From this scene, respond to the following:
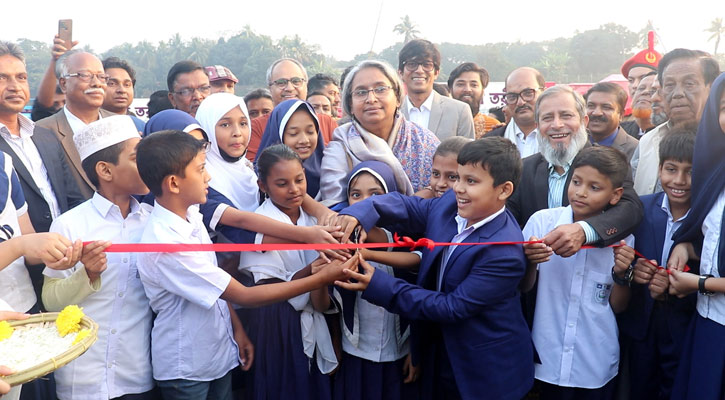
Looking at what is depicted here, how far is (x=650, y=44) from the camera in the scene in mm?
7094

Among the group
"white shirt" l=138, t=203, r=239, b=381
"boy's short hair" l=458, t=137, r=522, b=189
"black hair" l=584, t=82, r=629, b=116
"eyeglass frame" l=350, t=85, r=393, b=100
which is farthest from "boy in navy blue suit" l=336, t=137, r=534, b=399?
"black hair" l=584, t=82, r=629, b=116

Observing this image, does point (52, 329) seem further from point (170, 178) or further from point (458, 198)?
point (458, 198)

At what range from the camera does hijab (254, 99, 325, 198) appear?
3.72 metres

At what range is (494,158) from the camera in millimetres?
2760

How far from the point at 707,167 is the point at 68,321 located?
3257 millimetres

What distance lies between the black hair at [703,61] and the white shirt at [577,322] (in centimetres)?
135

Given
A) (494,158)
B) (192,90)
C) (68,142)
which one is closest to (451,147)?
(494,158)

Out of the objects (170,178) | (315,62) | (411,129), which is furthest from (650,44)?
(315,62)

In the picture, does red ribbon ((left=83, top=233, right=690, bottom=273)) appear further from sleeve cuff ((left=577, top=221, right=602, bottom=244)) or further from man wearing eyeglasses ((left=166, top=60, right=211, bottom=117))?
man wearing eyeglasses ((left=166, top=60, right=211, bottom=117))

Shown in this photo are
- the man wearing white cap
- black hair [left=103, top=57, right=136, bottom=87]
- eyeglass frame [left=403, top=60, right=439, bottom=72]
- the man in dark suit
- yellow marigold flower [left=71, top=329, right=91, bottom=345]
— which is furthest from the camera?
black hair [left=103, top=57, right=136, bottom=87]

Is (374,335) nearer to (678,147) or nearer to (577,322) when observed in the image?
(577,322)

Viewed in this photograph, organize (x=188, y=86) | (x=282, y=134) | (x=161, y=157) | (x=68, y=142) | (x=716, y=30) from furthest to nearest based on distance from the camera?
(x=716, y=30), (x=188, y=86), (x=68, y=142), (x=282, y=134), (x=161, y=157)

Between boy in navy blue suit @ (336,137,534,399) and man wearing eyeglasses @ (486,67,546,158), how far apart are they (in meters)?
2.45

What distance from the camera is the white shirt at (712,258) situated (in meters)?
2.79
